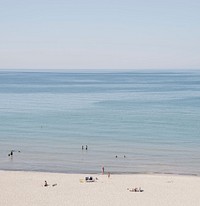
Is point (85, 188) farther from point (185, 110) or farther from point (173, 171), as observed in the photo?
point (185, 110)

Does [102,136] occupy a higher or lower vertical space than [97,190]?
higher

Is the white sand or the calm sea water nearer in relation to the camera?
the white sand

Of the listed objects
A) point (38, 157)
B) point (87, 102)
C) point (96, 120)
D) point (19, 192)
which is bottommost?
point (19, 192)

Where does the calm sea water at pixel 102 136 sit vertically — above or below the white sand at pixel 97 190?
above

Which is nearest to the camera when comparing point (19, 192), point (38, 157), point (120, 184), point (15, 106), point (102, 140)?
point (19, 192)

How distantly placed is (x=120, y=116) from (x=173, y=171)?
36.1 meters

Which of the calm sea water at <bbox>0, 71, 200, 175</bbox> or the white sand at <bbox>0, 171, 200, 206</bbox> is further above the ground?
the calm sea water at <bbox>0, 71, 200, 175</bbox>

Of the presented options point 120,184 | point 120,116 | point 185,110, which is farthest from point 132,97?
point 120,184

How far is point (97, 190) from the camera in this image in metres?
35.3

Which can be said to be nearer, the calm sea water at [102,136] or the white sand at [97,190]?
the white sand at [97,190]

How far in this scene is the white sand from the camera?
3188cm

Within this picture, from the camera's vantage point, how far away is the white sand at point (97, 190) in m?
31.9

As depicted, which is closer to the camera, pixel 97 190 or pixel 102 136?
pixel 97 190

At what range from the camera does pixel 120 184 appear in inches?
1470
